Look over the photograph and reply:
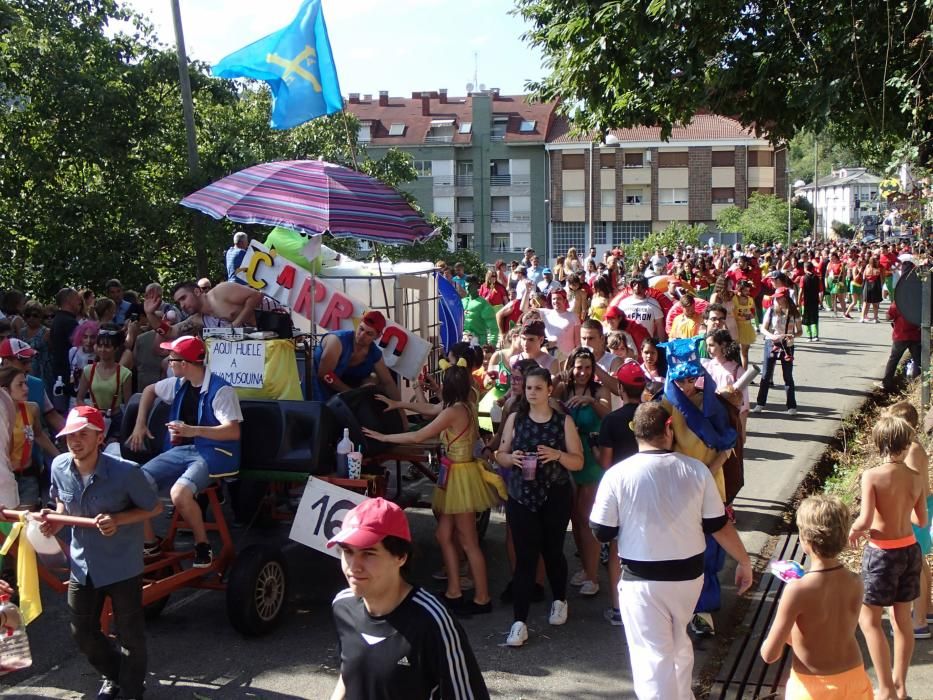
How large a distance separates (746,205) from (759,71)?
60239 mm

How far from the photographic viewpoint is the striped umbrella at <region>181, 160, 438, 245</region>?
7.59 metres

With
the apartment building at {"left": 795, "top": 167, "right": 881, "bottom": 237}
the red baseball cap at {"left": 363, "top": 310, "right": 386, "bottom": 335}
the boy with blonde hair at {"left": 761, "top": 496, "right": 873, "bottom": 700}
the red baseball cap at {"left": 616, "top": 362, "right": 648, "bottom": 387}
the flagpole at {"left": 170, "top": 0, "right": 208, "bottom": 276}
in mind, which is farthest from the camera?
the apartment building at {"left": 795, "top": 167, "right": 881, "bottom": 237}

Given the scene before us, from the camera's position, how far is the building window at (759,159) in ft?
228

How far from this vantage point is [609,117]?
13.8 m

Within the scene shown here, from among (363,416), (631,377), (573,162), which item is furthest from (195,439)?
(573,162)

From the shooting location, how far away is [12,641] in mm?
4688

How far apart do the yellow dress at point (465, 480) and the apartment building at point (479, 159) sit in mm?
64078

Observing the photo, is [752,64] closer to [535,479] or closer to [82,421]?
[535,479]

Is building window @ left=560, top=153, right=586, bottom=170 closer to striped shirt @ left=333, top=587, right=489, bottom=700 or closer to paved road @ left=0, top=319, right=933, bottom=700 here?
paved road @ left=0, top=319, right=933, bottom=700

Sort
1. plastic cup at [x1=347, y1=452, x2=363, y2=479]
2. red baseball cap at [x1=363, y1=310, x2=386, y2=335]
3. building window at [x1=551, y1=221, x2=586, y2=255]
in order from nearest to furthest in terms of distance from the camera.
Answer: plastic cup at [x1=347, y1=452, x2=363, y2=479] → red baseball cap at [x1=363, y1=310, x2=386, y2=335] → building window at [x1=551, y1=221, x2=586, y2=255]

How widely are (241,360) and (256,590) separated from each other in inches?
62.3

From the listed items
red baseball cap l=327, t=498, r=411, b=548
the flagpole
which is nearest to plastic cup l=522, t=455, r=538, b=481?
red baseball cap l=327, t=498, r=411, b=548

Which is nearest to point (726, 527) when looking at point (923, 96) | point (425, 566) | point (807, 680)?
point (807, 680)

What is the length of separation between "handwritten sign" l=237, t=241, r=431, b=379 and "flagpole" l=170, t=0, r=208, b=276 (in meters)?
9.85
